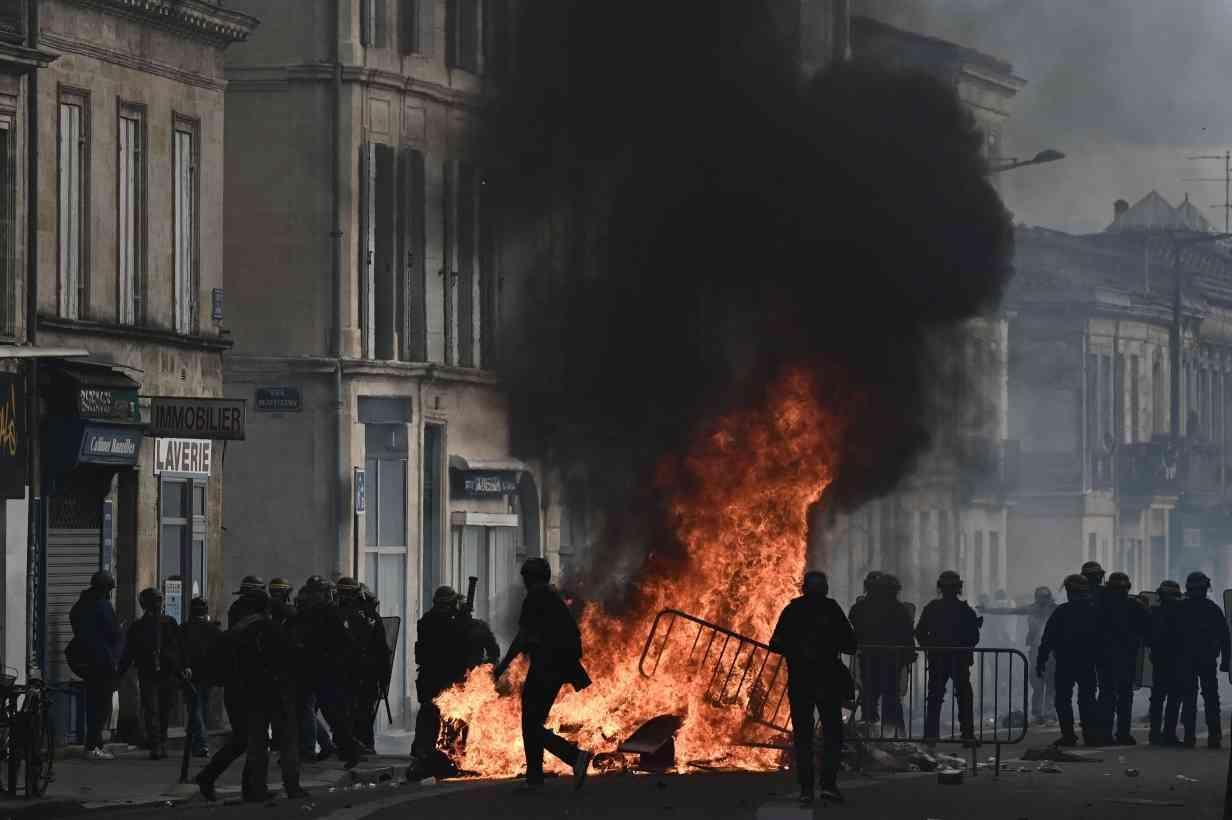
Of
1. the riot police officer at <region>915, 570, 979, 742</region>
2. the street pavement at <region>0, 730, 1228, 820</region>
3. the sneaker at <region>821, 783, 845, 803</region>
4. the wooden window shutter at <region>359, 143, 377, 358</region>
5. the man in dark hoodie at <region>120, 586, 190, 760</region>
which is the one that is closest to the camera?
the street pavement at <region>0, 730, 1228, 820</region>

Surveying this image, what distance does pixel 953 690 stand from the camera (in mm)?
26453

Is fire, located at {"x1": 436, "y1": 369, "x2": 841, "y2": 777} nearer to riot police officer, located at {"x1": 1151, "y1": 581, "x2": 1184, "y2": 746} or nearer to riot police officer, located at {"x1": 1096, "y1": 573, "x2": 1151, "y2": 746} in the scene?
riot police officer, located at {"x1": 1096, "y1": 573, "x2": 1151, "y2": 746}

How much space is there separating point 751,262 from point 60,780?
27.3 ft

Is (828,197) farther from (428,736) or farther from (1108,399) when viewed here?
(1108,399)

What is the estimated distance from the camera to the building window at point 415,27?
41094 millimetres

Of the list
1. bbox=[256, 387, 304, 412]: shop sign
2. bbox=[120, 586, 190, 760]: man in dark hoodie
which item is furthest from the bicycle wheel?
bbox=[256, 387, 304, 412]: shop sign

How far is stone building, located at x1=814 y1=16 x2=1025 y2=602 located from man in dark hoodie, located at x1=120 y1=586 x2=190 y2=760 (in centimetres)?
2635

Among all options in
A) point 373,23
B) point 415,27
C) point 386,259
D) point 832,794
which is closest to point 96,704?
point 832,794

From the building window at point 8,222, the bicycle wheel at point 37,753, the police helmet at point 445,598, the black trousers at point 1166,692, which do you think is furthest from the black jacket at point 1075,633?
the building window at point 8,222

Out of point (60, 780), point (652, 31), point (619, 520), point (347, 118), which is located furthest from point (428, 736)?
point (347, 118)

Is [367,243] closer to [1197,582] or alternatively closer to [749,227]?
[749,227]

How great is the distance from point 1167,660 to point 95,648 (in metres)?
9.57

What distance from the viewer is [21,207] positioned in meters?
30.4

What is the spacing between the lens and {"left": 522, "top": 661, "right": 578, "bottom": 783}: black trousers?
68.0ft
